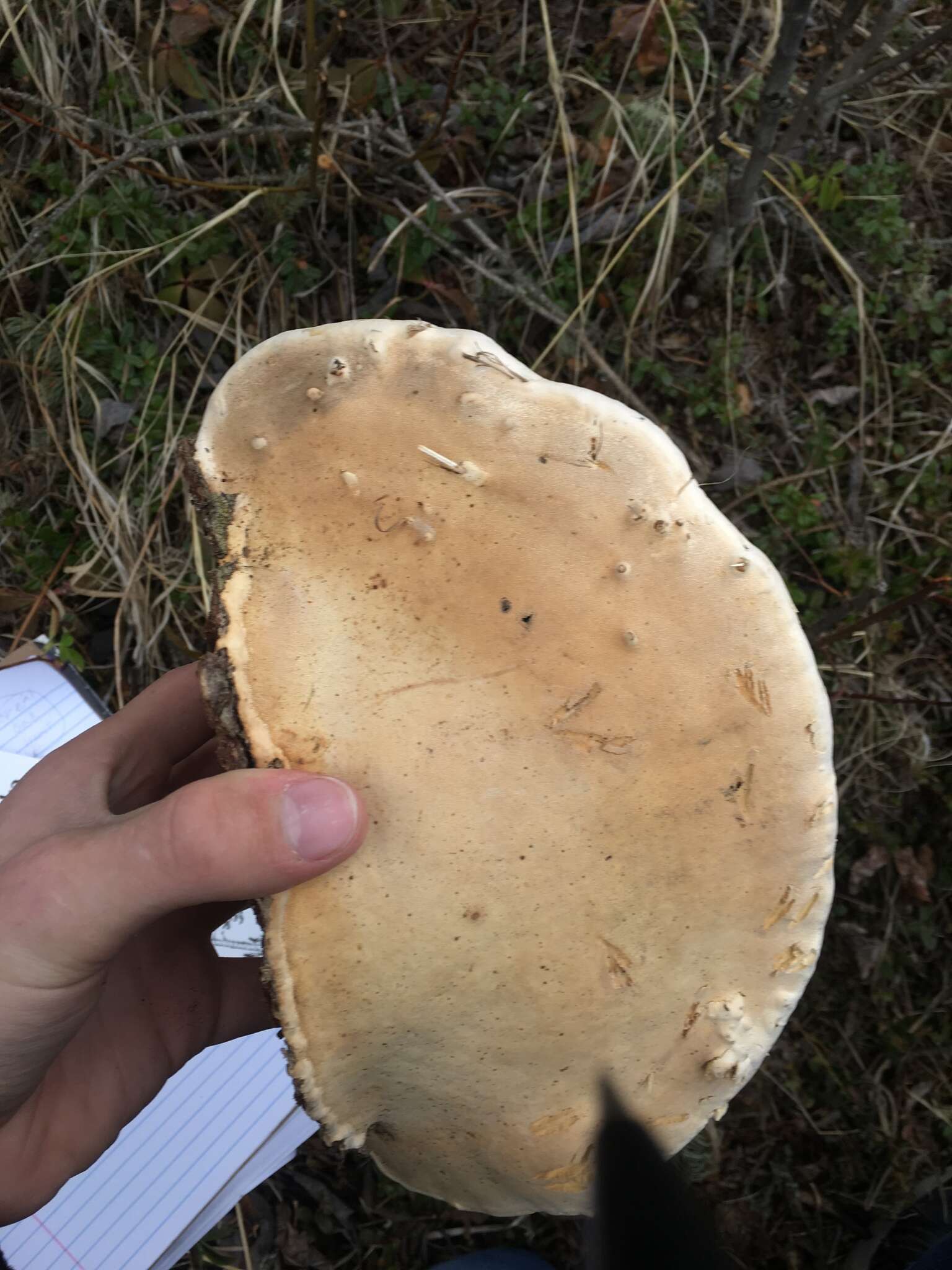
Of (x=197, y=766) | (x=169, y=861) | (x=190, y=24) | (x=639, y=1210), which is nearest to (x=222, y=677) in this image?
(x=169, y=861)

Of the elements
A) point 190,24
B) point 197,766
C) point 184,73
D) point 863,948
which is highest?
point 190,24

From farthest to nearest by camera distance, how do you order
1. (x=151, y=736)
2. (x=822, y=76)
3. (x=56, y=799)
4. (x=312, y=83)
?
(x=312, y=83)
(x=822, y=76)
(x=151, y=736)
(x=56, y=799)

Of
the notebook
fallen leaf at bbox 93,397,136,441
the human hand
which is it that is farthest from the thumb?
fallen leaf at bbox 93,397,136,441

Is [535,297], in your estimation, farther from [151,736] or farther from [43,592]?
[43,592]

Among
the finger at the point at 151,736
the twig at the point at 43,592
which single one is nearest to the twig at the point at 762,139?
the finger at the point at 151,736

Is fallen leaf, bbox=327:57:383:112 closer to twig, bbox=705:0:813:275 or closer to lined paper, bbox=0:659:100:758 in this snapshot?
twig, bbox=705:0:813:275

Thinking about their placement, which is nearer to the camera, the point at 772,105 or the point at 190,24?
the point at 772,105
